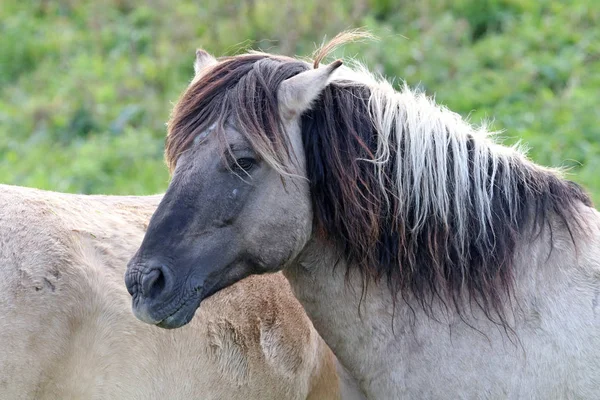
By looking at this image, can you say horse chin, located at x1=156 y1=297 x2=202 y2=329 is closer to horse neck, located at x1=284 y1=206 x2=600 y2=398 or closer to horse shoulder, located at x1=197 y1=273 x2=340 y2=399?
horse neck, located at x1=284 y1=206 x2=600 y2=398

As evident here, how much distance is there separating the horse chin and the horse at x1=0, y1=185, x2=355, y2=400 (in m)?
0.47

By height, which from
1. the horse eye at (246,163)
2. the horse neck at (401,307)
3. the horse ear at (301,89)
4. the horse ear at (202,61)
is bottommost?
the horse neck at (401,307)

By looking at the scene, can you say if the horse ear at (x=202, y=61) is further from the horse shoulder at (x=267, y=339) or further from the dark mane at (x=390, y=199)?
the horse shoulder at (x=267, y=339)

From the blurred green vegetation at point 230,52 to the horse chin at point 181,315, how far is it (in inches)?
194

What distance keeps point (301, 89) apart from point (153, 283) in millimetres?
899

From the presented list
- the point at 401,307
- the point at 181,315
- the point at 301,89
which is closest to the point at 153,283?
the point at 181,315

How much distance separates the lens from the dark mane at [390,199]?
3.19 m

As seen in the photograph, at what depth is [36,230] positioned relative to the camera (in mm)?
3309

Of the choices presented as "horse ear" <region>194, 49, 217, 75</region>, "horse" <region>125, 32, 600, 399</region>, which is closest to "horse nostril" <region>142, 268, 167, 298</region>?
"horse" <region>125, 32, 600, 399</region>

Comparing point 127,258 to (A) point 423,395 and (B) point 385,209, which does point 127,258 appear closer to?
(B) point 385,209

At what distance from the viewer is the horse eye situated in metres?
3.06

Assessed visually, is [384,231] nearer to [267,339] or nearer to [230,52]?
[267,339]

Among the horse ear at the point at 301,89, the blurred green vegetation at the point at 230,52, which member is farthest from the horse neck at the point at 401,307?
the blurred green vegetation at the point at 230,52

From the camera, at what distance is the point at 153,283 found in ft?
9.73
